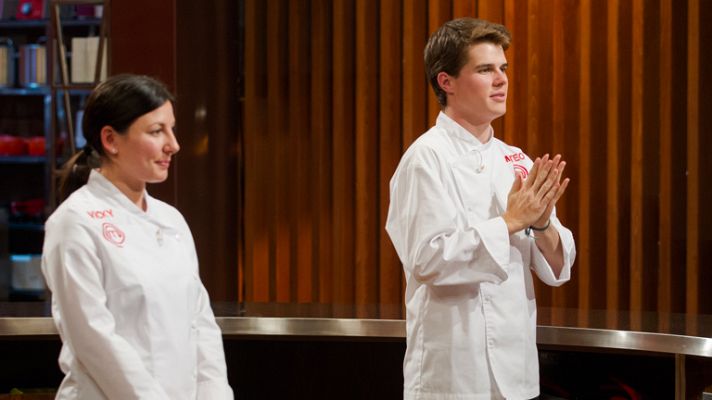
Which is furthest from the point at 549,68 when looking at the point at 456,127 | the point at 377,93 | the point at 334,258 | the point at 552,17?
the point at 456,127

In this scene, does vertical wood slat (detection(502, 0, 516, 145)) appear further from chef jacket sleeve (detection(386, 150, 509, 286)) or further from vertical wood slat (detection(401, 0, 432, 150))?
chef jacket sleeve (detection(386, 150, 509, 286))

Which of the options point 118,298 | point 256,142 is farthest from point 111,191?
point 256,142

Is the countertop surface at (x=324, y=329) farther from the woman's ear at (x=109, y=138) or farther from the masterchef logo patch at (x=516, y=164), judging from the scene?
the woman's ear at (x=109, y=138)

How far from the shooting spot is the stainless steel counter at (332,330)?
2.59m

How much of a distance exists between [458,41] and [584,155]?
2.18 meters

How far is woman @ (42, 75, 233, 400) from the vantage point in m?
1.75

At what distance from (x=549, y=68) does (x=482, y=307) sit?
7.94ft

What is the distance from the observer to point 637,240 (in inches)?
165

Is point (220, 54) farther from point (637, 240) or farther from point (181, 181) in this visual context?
point (637, 240)

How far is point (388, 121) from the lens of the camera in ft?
15.1

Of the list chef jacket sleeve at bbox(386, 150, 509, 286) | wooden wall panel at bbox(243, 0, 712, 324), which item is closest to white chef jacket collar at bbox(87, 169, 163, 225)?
chef jacket sleeve at bbox(386, 150, 509, 286)

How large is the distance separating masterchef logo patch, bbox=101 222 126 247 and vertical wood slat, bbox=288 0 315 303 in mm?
2903

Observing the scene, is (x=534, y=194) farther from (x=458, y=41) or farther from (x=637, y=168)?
(x=637, y=168)

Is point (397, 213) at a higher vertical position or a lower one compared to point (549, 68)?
lower
